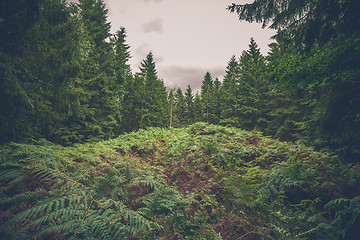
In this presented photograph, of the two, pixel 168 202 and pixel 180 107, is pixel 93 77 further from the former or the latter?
pixel 180 107

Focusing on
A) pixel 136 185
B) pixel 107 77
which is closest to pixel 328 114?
pixel 136 185

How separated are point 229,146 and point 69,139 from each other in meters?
13.3

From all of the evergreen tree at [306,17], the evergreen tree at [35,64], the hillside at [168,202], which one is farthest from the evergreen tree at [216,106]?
the evergreen tree at [35,64]

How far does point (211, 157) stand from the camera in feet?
22.9

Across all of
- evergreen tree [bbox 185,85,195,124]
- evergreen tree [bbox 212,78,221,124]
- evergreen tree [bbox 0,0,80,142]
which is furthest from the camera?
evergreen tree [bbox 185,85,195,124]

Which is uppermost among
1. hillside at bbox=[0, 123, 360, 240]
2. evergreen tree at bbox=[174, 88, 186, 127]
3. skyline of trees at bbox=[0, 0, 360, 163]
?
evergreen tree at bbox=[174, 88, 186, 127]

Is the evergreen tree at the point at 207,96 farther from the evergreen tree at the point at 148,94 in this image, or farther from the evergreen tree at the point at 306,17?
the evergreen tree at the point at 306,17

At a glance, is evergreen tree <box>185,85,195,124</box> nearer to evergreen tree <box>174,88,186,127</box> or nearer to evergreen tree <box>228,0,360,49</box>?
evergreen tree <box>174,88,186,127</box>

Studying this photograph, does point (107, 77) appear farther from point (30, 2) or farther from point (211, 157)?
point (211, 157)

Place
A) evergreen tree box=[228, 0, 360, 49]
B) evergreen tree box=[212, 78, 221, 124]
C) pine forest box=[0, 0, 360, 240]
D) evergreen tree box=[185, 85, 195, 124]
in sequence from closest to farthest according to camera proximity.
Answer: pine forest box=[0, 0, 360, 240] → evergreen tree box=[228, 0, 360, 49] → evergreen tree box=[212, 78, 221, 124] → evergreen tree box=[185, 85, 195, 124]

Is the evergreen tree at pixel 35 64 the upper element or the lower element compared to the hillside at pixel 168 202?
upper

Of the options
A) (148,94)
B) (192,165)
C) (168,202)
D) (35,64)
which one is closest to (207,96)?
(148,94)

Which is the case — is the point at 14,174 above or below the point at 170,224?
above

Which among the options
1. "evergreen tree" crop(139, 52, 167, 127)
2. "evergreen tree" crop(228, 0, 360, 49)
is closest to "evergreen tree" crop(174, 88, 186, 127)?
"evergreen tree" crop(139, 52, 167, 127)
